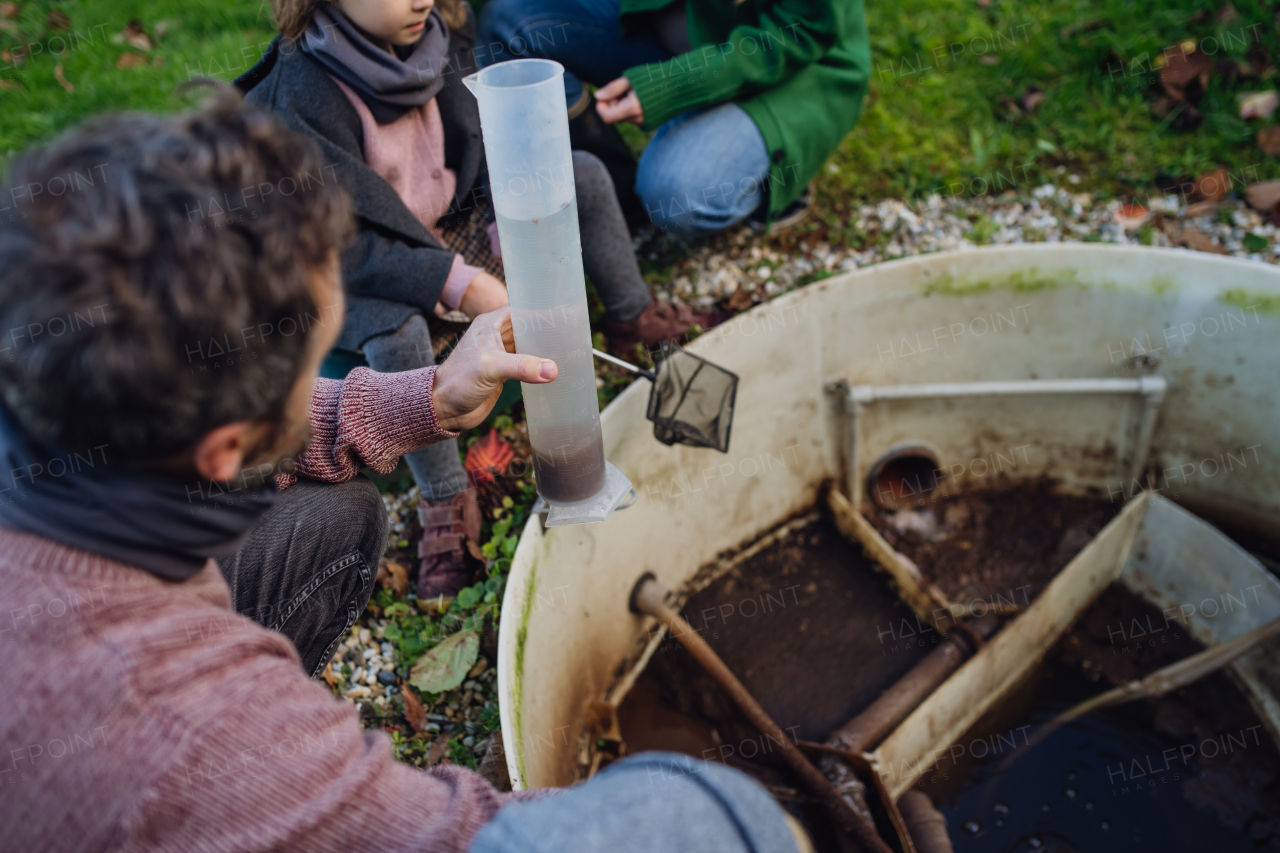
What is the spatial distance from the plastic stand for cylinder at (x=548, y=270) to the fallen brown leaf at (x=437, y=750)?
0.66 m

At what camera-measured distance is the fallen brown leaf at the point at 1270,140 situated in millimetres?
3270

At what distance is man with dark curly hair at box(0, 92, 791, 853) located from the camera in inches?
32.6

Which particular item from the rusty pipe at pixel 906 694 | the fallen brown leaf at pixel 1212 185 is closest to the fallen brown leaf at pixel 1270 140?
the fallen brown leaf at pixel 1212 185

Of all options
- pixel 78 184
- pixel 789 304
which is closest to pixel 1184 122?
pixel 789 304

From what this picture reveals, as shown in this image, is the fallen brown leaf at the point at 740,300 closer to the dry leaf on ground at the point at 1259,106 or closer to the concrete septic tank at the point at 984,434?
the concrete septic tank at the point at 984,434

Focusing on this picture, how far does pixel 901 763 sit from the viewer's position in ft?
7.27

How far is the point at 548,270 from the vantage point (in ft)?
4.85

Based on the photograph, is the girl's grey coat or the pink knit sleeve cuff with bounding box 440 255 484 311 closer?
the girl's grey coat

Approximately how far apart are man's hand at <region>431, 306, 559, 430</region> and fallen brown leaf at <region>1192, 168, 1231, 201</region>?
9.63 feet

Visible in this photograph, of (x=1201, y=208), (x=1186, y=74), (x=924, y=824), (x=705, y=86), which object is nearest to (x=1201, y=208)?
(x=1201, y=208)

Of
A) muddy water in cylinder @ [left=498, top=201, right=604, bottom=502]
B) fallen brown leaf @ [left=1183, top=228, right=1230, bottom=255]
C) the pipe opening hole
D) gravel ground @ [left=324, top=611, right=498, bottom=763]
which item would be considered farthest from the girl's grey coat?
fallen brown leaf @ [left=1183, top=228, right=1230, bottom=255]

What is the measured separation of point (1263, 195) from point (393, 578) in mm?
3324

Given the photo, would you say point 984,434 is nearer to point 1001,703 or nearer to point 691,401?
point 1001,703

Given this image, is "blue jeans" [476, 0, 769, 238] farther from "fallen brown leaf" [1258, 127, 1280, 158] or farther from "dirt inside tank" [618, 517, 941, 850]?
"fallen brown leaf" [1258, 127, 1280, 158]
